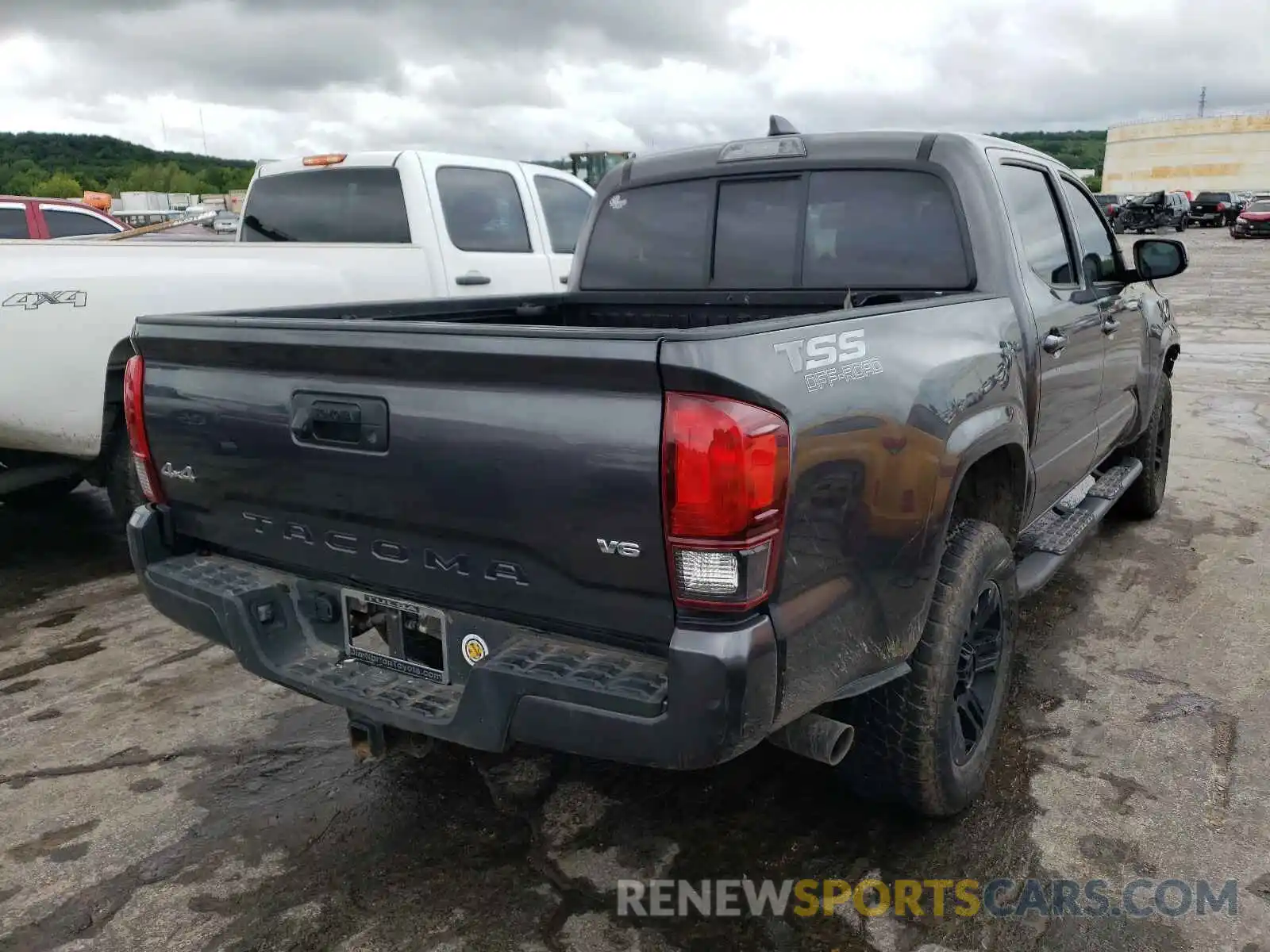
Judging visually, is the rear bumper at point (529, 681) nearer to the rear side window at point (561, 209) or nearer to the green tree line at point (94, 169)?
the rear side window at point (561, 209)

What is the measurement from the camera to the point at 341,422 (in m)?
2.40

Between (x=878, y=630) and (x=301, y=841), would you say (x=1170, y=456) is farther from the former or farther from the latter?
(x=301, y=841)

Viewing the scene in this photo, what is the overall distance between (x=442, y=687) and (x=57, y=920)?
1.17 m

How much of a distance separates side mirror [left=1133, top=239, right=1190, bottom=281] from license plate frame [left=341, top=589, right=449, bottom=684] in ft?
11.4

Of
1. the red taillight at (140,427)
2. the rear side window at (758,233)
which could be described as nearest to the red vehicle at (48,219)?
the red taillight at (140,427)

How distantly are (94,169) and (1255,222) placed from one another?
2942 inches

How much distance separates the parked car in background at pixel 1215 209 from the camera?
149 ft

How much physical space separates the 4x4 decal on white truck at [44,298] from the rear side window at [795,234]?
240 centimetres

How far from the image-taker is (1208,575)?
4.87m

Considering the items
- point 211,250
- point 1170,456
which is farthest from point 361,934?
point 1170,456

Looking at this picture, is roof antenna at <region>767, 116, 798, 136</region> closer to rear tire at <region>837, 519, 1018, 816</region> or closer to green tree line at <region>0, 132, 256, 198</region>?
rear tire at <region>837, 519, 1018, 816</region>

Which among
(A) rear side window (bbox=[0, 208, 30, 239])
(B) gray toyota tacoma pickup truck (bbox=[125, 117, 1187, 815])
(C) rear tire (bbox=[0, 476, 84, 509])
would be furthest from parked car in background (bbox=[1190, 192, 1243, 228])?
(C) rear tire (bbox=[0, 476, 84, 509])

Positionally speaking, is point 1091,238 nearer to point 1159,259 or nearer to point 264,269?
point 1159,259

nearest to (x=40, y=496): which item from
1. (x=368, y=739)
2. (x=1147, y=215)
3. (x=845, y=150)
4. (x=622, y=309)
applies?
(x=622, y=309)
